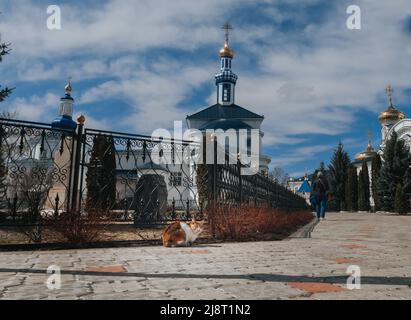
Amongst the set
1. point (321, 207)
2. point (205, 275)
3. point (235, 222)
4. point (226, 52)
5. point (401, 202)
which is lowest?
point (205, 275)

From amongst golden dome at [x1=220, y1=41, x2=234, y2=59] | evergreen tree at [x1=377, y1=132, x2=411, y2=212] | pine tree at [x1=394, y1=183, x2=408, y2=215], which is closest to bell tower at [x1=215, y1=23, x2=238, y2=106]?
golden dome at [x1=220, y1=41, x2=234, y2=59]

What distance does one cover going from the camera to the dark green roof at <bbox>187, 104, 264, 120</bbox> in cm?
5259

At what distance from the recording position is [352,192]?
4047 cm

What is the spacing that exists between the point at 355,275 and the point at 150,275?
5.88ft

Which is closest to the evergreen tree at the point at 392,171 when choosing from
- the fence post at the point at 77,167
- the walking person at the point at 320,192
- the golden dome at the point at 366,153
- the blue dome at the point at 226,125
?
the walking person at the point at 320,192

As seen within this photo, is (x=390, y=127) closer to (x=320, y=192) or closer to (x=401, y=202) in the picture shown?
(x=401, y=202)

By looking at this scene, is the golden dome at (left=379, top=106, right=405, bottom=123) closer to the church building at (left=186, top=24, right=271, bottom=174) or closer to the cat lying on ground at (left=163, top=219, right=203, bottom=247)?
the church building at (left=186, top=24, right=271, bottom=174)

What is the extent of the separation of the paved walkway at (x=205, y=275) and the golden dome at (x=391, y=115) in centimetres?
4710

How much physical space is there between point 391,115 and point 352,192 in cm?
1332

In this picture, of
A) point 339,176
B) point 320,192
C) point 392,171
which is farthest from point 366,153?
point 320,192

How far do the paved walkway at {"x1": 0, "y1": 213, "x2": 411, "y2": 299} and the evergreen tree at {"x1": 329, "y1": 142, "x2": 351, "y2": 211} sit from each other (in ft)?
132

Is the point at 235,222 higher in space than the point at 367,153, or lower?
lower

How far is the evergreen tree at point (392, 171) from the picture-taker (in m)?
29.2
